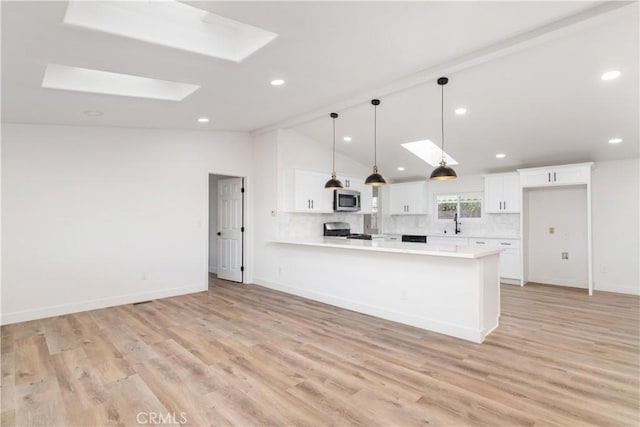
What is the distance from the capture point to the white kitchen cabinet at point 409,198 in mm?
7836

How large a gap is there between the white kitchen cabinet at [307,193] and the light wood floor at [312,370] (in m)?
2.14

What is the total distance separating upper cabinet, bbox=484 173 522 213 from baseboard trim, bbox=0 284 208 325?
5585 millimetres

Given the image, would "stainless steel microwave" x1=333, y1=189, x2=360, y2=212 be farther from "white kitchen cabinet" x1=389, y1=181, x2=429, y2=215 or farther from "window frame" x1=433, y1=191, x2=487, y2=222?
"window frame" x1=433, y1=191, x2=487, y2=222

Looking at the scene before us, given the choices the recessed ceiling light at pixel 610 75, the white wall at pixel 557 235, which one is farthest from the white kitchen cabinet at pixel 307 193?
the recessed ceiling light at pixel 610 75

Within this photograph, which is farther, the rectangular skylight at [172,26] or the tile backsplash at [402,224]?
the tile backsplash at [402,224]

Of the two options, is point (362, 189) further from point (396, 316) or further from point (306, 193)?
point (396, 316)

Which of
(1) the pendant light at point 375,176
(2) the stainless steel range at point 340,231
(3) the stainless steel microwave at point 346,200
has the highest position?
(1) the pendant light at point 375,176

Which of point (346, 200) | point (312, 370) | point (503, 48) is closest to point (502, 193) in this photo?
point (346, 200)

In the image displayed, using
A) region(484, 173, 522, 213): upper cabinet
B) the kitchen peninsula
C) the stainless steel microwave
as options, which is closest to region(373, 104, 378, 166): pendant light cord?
the stainless steel microwave

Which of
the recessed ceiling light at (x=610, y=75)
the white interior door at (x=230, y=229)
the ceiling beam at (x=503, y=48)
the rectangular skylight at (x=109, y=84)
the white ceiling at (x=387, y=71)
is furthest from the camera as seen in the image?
the white interior door at (x=230, y=229)

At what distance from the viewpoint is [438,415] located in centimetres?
223

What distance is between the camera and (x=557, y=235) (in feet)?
21.3

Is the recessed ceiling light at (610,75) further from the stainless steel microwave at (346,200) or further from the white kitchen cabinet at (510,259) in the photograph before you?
the stainless steel microwave at (346,200)

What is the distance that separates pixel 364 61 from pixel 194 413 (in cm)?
318
